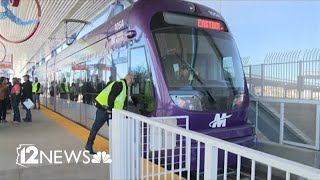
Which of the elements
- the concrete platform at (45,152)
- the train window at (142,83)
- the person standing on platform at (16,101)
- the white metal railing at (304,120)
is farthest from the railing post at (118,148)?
the person standing on platform at (16,101)

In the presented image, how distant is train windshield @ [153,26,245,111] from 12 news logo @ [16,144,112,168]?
1493mm

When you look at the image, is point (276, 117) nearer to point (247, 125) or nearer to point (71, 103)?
point (247, 125)

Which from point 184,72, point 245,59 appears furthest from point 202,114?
point 245,59

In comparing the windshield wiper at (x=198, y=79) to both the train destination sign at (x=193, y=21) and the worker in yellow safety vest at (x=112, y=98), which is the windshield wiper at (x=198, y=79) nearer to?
the train destination sign at (x=193, y=21)

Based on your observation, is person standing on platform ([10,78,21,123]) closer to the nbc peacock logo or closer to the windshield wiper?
the nbc peacock logo

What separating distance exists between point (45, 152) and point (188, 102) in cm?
269

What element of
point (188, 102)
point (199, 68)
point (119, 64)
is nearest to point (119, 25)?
point (119, 64)

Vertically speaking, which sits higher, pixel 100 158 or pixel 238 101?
pixel 238 101

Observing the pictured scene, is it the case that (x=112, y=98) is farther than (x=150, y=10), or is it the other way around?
(x=150, y=10)

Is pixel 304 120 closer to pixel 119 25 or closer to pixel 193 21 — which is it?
pixel 193 21

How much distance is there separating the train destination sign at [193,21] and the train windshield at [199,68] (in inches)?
3.0

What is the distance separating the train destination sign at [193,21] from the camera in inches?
236

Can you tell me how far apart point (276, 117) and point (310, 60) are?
5.14 feet

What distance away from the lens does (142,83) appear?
5.92 meters
